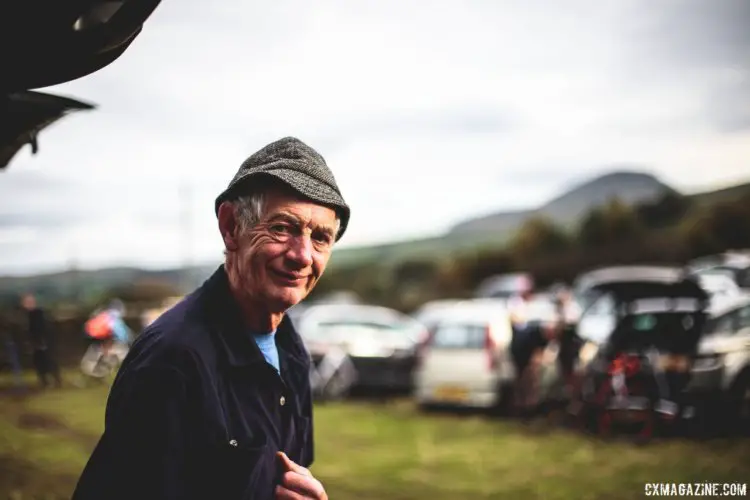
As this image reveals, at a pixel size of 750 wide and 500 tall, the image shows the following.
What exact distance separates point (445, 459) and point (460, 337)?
12.4ft

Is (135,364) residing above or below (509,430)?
above

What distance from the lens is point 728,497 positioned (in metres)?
6.37

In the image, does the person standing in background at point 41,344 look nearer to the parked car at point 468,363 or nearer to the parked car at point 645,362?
the parked car at point 468,363

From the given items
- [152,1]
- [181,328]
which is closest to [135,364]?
[181,328]

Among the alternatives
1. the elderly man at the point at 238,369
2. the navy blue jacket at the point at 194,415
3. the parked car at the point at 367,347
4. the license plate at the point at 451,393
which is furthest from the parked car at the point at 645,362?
the navy blue jacket at the point at 194,415

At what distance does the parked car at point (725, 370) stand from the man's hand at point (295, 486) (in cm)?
845

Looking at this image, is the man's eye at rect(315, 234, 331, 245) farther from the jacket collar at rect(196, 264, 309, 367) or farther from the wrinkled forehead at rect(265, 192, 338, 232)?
the jacket collar at rect(196, 264, 309, 367)

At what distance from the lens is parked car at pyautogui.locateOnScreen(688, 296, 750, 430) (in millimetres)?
8969

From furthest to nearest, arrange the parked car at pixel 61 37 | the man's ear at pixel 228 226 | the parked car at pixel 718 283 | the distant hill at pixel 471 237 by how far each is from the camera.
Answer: the parked car at pixel 718 283 < the distant hill at pixel 471 237 < the man's ear at pixel 228 226 < the parked car at pixel 61 37

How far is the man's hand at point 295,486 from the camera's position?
1.69 m

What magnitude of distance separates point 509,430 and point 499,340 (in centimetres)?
189

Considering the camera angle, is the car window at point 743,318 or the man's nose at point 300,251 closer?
the man's nose at point 300,251

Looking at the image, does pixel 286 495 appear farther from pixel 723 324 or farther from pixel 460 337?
pixel 460 337

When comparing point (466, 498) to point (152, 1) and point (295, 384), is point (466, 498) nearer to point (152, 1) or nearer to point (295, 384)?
point (295, 384)
